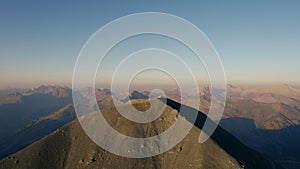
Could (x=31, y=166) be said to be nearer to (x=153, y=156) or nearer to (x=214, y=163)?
(x=153, y=156)

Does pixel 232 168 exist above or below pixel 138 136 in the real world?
below

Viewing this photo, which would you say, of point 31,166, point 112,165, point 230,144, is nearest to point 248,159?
point 230,144

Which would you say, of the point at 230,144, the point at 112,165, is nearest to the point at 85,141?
the point at 112,165

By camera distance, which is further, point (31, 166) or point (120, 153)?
point (120, 153)

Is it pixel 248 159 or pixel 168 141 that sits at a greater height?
pixel 168 141

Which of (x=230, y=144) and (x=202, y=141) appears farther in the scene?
(x=230, y=144)

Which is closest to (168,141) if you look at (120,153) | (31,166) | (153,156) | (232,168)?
(153,156)

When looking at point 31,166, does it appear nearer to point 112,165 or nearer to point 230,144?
point 112,165

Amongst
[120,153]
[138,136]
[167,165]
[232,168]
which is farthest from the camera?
[138,136]

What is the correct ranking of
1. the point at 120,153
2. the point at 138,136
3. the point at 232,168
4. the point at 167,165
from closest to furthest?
the point at 232,168, the point at 167,165, the point at 120,153, the point at 138,136
